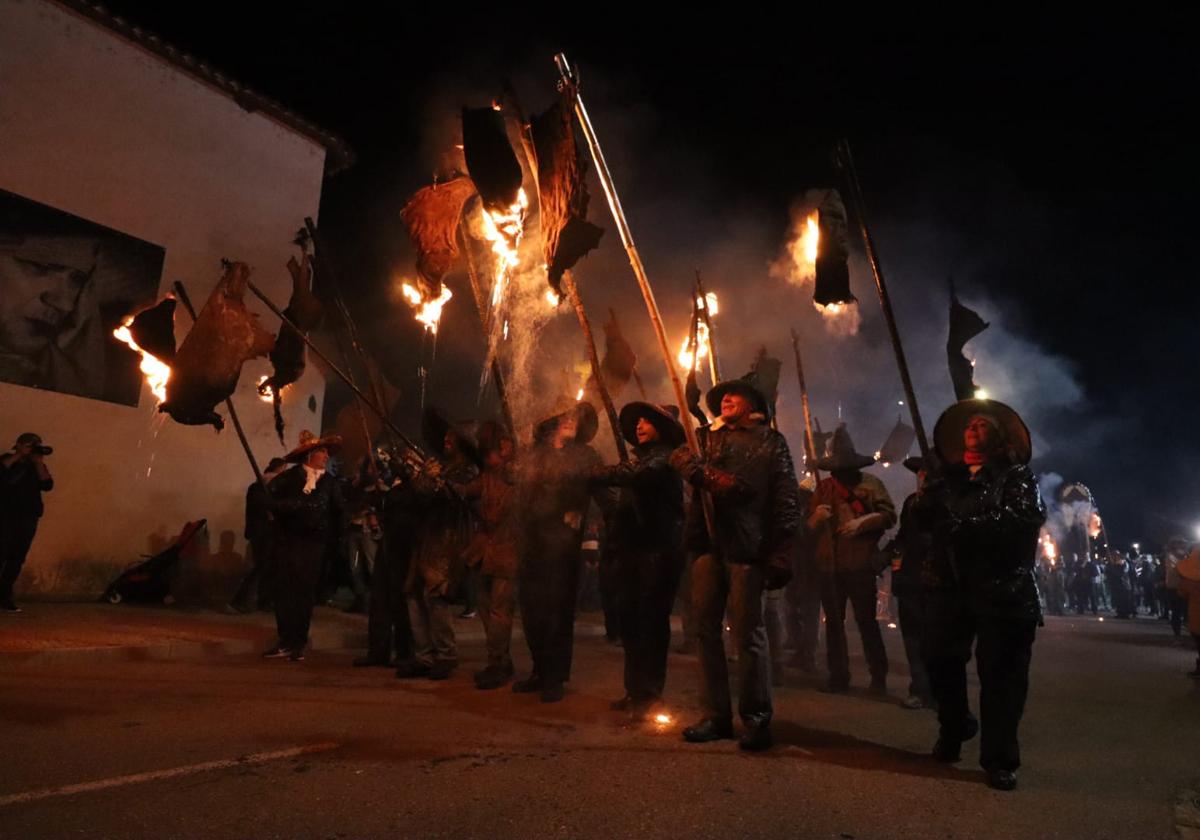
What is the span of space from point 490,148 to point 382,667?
457cm

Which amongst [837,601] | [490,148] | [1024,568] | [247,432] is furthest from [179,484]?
[1024,568]

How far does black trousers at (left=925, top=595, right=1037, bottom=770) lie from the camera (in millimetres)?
3654

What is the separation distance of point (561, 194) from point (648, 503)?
240 centimetres

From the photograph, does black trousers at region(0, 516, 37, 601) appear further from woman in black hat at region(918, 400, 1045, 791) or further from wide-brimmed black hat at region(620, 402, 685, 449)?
woman in black hat at region(918, 400, 1045, 791)

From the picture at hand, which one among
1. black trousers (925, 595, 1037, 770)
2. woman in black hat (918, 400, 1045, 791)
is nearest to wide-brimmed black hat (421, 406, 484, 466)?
woman in black hat (918, 400, 1045, 791)


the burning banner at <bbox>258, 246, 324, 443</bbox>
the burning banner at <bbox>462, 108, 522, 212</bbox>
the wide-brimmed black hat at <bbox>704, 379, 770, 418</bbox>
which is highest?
the burning banner at <bbox>462, 108, 522, 212</bbox>

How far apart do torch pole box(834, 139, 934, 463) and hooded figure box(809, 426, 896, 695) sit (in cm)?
70

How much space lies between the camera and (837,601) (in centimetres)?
667

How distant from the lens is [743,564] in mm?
4250

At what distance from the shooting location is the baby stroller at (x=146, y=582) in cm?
1070

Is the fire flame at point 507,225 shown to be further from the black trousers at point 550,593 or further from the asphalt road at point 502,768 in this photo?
the asphalt road at point 502,768

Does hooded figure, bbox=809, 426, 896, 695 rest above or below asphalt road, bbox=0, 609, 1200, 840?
above

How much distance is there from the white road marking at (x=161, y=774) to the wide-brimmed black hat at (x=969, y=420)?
12.4 feet

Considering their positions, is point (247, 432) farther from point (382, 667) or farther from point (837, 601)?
point (837, 601)
